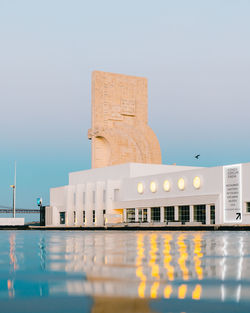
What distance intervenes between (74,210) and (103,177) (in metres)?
8.69

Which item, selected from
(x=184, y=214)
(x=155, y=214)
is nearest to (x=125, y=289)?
(x=184, y=214)

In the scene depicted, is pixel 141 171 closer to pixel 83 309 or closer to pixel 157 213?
pixel 157 213

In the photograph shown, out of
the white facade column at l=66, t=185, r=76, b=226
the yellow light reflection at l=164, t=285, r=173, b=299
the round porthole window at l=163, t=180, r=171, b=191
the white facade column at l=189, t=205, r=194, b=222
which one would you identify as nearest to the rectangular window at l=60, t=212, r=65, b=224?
the white facade column at l=66, t=185, r=76, b=226

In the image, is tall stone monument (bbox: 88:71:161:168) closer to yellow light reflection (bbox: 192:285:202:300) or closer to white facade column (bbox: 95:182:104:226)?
white facade column (bbox: 95:182:104:226)

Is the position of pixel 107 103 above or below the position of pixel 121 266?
above

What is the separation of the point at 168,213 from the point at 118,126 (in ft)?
81.9

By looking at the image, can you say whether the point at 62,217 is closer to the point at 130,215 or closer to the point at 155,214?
the point at 130,215

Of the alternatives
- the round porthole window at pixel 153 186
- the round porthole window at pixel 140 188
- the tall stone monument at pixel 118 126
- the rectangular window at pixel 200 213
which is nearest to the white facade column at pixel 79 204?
the tall stone monument at pixel 118 126

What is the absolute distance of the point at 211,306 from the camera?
4379 mm

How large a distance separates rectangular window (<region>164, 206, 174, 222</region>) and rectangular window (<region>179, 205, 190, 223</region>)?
1.99m

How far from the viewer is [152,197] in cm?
7781

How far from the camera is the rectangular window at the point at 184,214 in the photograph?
233 feet

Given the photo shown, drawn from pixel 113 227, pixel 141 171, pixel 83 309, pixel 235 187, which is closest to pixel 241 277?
pixel 83 309

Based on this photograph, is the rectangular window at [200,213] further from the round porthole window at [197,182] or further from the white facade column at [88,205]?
the white facade column at [88,205]
